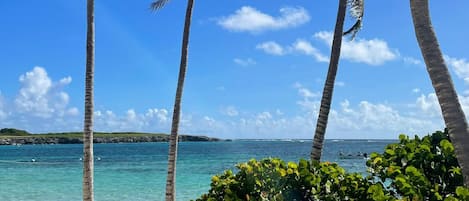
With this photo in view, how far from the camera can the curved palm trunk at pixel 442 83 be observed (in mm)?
4570

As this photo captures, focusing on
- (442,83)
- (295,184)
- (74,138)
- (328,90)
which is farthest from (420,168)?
(74,138)

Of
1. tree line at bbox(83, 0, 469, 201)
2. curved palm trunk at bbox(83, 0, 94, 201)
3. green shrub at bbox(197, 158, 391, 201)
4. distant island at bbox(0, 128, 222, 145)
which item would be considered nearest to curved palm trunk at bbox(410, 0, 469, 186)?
tree line at bbox(83, 0, 469, 201)

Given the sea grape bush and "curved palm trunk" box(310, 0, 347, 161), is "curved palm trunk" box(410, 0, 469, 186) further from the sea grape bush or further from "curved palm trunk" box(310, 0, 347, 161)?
"curved palm trunk" box(310, 0, 347, 161)

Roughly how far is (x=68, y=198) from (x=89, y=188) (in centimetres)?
1589

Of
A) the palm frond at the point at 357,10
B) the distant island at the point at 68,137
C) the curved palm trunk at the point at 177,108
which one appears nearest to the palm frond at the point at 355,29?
the palm frond at the point at 357,10

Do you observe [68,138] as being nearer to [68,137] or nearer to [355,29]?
[68,137]

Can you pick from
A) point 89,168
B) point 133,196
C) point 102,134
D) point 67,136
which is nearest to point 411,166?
point 89,168

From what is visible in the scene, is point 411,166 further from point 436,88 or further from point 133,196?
point 133,196

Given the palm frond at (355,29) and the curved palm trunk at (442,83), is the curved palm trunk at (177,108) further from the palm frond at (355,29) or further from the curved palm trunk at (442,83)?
the curved palm trunk at (442,83)

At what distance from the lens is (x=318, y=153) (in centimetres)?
1080

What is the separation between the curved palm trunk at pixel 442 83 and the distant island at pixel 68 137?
156156 mm

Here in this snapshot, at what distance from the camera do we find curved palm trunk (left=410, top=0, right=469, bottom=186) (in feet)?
15.0

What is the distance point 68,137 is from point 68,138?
0.82 m

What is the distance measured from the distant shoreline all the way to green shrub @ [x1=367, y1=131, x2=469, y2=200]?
155m
